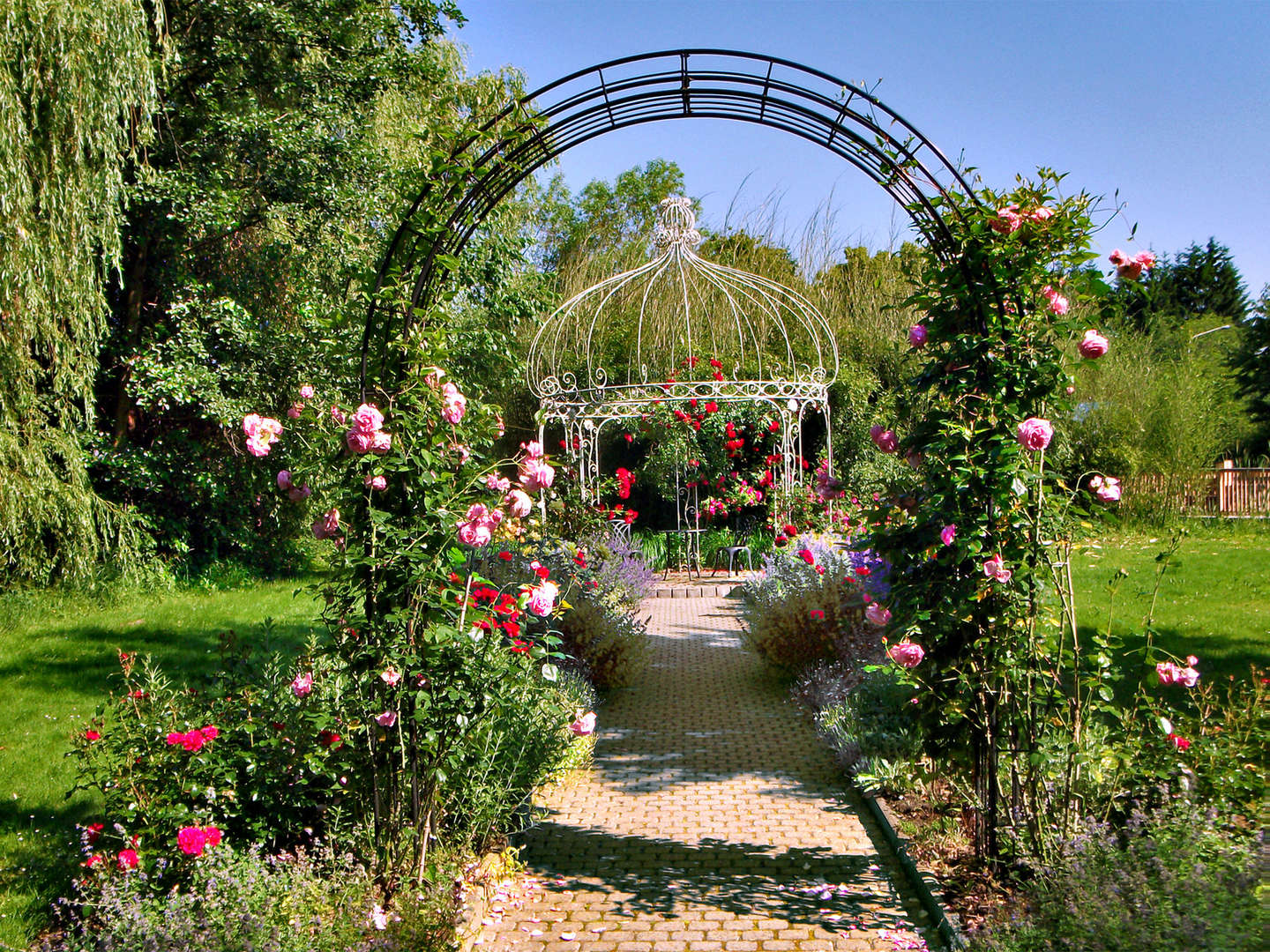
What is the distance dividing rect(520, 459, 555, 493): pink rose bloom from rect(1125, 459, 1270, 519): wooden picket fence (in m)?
14.5

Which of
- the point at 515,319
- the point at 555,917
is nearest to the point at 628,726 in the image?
the point at 555,917

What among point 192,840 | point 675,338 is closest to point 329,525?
point 192,840

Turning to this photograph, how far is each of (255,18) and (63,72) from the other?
3159mm

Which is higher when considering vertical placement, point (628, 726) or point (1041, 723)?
point (1041, 723)

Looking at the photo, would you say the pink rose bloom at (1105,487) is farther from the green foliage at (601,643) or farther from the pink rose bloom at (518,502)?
the green foliage at (601,643)

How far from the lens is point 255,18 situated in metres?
10.0

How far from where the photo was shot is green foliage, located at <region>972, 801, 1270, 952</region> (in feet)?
6.48

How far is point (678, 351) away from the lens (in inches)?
598

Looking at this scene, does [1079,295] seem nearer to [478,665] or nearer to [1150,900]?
[1150,900]

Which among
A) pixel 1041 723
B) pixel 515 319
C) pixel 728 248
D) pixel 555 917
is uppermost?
pixel 728 248

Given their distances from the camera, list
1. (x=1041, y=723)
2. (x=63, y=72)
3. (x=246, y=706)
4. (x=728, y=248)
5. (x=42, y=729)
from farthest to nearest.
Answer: (x=728, y=248) → (x=63, y=72) → (x=42, y=729) → (x=246, y=706) → (x=1041, y=723)

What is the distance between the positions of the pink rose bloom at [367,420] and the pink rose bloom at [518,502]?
523 mm

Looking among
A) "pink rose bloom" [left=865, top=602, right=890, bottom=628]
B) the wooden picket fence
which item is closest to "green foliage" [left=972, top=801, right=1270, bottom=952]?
"pink rose bloom" [left=865, top=602, right=890, bottom=628]

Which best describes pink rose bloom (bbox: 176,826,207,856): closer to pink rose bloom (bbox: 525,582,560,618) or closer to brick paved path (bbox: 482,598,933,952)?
brick paved path (bbox: 482,598,933,952)
